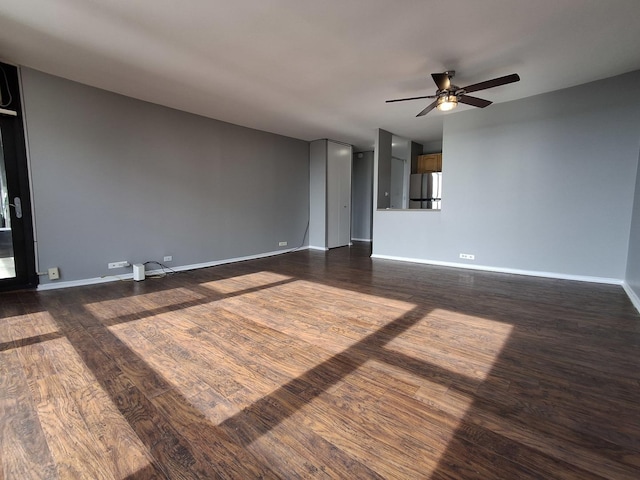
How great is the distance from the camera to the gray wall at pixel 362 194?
870cm

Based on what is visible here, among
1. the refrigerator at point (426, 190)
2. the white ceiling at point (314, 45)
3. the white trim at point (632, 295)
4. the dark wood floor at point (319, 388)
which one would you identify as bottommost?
the dark wood floor at point (319, 388)

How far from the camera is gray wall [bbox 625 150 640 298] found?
3295 millimetres

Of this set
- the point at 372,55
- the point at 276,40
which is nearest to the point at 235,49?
the point at 276,40

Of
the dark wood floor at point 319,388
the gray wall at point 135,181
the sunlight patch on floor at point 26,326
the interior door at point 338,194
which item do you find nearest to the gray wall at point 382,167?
the interior door at point 338,194

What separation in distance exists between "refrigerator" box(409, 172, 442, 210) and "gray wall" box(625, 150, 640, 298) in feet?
10.6

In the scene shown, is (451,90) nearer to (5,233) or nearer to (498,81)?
(498,81)

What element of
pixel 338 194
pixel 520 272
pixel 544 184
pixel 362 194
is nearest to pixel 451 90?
pixel 544 184

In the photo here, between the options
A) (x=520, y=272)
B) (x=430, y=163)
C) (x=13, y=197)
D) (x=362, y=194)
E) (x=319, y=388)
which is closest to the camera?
(x=319, y=388)

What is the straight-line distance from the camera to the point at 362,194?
881 cm

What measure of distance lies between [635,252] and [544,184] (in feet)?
4.48

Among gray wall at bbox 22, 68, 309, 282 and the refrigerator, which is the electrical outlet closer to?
gray wall at bbox 22, 68, 309, 282

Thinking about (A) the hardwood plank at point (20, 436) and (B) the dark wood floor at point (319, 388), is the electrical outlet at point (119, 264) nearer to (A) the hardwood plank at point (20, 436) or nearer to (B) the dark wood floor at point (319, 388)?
(B) the dark wood floor at point (319, 388)

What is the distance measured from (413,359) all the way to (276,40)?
3.03 metres

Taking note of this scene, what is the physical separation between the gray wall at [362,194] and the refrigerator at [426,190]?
1674mm
